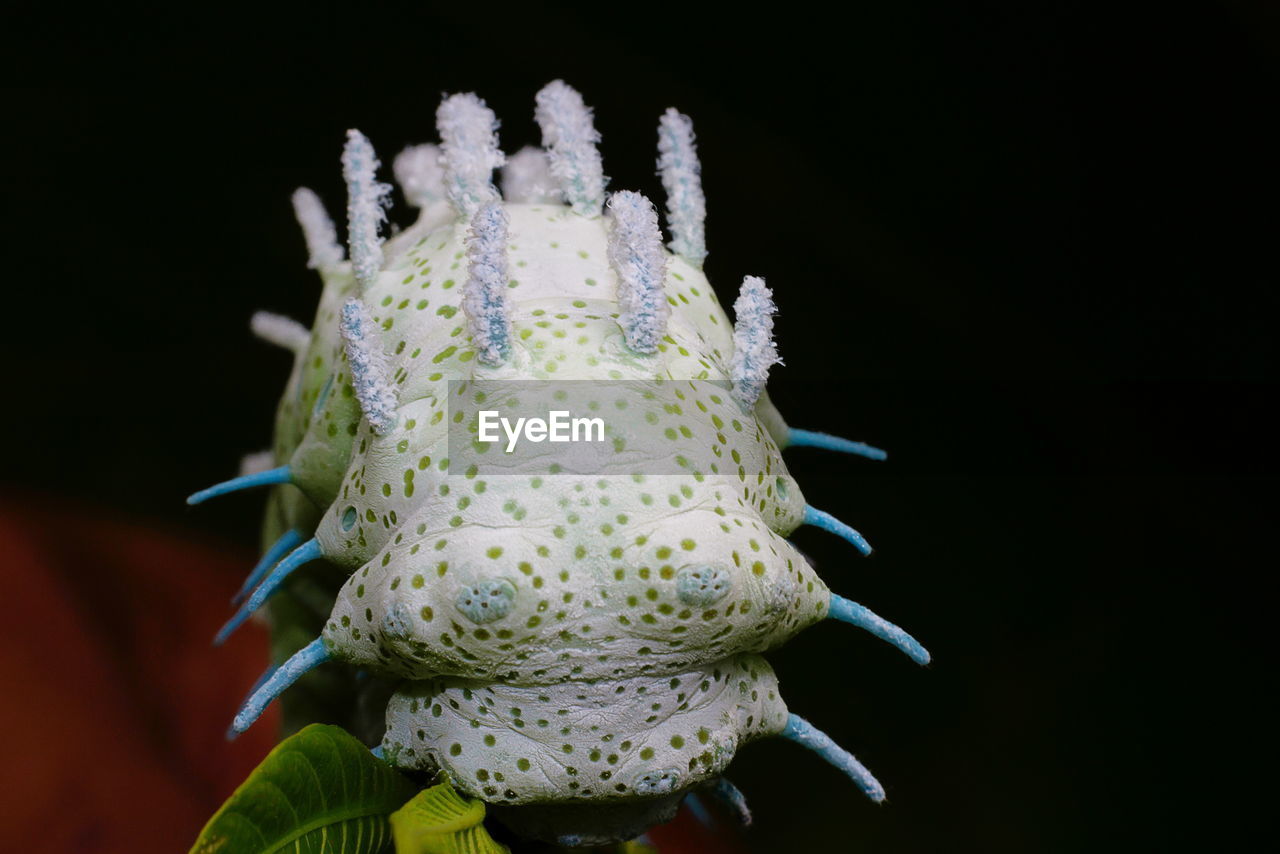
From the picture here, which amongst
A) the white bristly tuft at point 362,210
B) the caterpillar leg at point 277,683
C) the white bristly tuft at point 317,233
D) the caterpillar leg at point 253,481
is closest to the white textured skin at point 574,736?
the caterpillar leg at point 277,683

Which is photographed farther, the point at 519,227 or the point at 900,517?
the point at 900,517

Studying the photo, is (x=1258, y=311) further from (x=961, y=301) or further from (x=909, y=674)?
(x=909, y=674)

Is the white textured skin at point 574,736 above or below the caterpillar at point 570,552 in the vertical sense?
below

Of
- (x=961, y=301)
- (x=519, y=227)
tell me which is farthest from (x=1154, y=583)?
(x=519, y=227)

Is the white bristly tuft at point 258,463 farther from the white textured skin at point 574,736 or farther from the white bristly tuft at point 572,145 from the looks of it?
the white textured skin at point 574,736

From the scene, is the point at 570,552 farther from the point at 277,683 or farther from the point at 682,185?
the point at 682,185

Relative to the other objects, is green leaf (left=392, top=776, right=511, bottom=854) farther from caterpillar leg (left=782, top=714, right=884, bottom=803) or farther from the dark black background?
the dark black background
